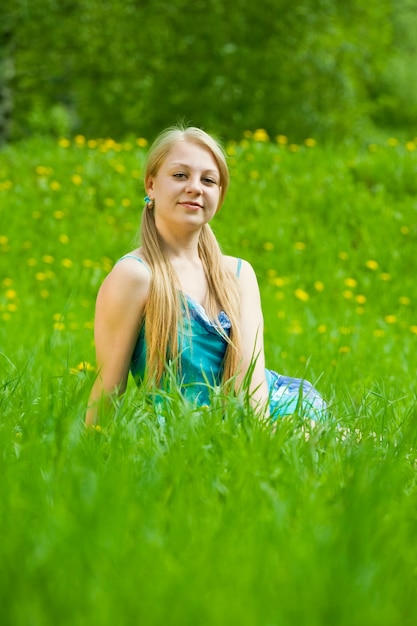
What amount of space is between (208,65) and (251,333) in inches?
528

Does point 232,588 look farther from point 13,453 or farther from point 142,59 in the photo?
point 142,59

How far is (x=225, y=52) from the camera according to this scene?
15.2 metres

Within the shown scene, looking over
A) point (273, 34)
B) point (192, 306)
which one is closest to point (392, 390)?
point (192, 306)

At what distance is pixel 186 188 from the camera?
3018 mm

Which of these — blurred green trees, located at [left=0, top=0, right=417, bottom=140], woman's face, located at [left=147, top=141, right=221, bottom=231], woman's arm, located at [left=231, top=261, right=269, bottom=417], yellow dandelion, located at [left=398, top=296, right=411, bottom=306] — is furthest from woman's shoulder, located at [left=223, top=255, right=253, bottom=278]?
blurred green trees, located at [left=0, top=0, right=417, bottom=140]

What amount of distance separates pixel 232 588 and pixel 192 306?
1.62 meters

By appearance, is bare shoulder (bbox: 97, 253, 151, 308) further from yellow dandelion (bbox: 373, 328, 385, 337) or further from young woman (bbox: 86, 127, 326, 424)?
yellow dandelion (bbox: 373, 328, 385, 337)

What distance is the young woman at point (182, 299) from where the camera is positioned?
2891mm

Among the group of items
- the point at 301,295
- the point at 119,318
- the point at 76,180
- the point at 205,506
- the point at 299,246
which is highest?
the point at 76,180

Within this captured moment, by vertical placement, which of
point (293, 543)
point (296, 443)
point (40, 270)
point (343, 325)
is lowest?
point (293, 543)

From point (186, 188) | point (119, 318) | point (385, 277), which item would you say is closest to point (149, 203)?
point (186, 188)

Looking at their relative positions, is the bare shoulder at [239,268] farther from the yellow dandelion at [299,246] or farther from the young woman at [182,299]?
the yellow dandelion at [299,246]

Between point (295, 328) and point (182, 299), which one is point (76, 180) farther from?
point (182, 299)

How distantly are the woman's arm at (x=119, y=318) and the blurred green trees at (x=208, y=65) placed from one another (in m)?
9.59
